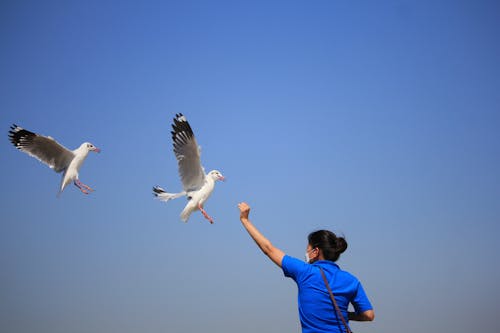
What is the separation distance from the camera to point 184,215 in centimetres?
733

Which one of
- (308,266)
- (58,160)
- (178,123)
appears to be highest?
(178,123)

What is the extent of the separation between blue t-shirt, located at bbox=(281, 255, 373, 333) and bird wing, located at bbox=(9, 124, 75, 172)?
6665 millimetres

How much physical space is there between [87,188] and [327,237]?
530 centimetres

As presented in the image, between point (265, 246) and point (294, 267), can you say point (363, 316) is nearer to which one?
point (294, 267)

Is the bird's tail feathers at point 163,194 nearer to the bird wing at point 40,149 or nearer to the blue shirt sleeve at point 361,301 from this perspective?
the bird wing at point 40,149

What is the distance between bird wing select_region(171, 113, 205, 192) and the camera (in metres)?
7.79

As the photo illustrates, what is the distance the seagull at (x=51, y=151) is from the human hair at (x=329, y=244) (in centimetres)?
639

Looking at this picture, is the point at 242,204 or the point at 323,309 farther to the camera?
the point at 242,204

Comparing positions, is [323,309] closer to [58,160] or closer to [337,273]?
[337,273]

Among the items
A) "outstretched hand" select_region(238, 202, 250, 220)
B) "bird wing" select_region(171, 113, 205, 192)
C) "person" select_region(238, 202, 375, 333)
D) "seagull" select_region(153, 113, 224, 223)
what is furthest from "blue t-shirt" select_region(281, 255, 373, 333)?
"bird wing" select_region(171, 113, 205, 192)

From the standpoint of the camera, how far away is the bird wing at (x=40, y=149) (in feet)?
27.3

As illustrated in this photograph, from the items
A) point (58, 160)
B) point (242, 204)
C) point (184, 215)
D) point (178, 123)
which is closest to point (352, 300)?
point (242, 204)

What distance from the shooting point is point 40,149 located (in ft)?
27.6

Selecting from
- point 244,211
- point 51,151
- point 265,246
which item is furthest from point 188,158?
point 265,246
